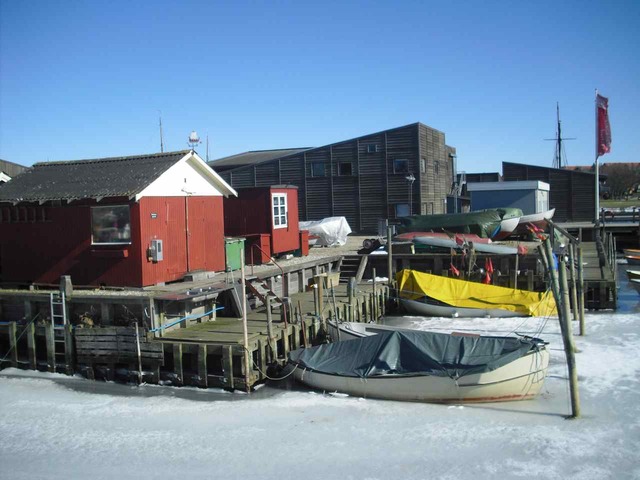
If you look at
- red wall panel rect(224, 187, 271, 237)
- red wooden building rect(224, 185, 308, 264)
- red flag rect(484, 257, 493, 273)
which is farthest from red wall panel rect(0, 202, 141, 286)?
red flag rect(484, 257, 493, 273)

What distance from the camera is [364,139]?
4609cm

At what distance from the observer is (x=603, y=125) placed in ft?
133

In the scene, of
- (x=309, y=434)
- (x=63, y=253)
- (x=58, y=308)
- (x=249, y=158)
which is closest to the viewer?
(x=309, y=434)

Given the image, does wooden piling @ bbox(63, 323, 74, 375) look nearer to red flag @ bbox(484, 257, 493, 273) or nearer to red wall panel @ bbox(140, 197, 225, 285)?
red wall panel @ bbox(140, 197, 225, 285)

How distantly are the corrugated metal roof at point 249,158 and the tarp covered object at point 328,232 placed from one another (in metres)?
18.5

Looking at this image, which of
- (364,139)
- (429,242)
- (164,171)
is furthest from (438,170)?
(164,171)

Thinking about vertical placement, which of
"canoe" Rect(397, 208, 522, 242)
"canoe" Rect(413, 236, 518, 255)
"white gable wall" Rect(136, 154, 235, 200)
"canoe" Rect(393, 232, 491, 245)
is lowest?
"canoe" Rect(413, 236, 518, 255)

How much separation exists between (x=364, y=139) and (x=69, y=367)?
105 feet

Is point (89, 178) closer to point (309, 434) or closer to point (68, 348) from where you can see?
point (68, 348)

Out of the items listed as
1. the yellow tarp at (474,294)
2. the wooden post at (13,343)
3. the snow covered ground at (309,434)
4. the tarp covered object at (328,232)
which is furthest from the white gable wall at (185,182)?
the tarp covered object at (328,232)

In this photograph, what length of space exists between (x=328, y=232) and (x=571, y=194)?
26505 mm

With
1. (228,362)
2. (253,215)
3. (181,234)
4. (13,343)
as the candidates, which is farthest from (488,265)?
(13,343)

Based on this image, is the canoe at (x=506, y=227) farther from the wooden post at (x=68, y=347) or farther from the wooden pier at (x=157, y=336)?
the wooden post at (x=68, y=347)

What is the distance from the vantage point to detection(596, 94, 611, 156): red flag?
40219mm
